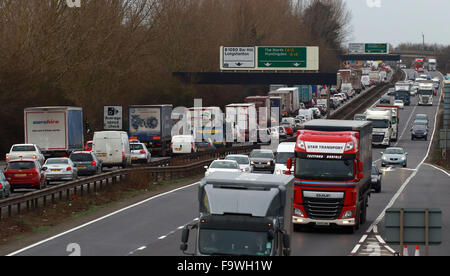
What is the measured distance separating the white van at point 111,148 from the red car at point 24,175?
13.0m

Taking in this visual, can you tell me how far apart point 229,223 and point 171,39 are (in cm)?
9601

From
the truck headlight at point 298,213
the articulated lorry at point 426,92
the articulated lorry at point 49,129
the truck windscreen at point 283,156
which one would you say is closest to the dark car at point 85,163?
the articulated lorry at point 49,129

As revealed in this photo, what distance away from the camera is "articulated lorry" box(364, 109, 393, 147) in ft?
290

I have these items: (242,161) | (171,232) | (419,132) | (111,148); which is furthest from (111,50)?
(171,232)

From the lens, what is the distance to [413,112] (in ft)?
456

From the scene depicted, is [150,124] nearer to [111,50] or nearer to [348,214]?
[111,50]

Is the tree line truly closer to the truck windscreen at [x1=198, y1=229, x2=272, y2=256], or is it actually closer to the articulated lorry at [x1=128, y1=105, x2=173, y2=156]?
the articulated lorry at [x1=128, y1=105, x2=173, y2=156]

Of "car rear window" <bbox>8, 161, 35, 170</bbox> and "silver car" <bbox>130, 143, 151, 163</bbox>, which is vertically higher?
"car rear window" <bbox>8, 161, 35, 170</bbox>

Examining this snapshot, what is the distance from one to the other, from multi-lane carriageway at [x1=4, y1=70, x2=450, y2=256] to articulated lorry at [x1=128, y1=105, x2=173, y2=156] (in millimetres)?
19429

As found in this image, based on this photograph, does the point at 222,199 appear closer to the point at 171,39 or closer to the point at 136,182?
the point at 136,182

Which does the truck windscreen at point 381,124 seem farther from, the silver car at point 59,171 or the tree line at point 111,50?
the silver car at point 59,171

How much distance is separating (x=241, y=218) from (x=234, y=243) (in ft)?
1.81

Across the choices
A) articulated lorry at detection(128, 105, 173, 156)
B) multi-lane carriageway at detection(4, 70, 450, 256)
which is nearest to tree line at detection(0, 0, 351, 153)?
articulated lorry at detection(128, 105, 173, 156)
